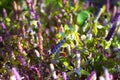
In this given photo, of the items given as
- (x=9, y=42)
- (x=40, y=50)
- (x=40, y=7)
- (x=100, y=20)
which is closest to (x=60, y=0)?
(x=40, y=7)

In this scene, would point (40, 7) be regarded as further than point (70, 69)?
Yes

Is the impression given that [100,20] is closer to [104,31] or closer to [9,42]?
[104,31]

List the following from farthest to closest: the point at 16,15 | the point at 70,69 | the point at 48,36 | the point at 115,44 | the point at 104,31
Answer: the point at 16,15 → the point at 48,36 → the point at 104,31 → the point at 115,44 → the point at 70,69

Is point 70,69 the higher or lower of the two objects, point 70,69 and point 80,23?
the lower


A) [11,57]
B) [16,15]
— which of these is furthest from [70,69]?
[16,15]

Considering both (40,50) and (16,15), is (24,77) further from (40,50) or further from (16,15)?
(16,15)

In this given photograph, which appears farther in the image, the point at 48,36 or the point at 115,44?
the point at 48,36

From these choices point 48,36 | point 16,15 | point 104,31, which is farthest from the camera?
point 16,15

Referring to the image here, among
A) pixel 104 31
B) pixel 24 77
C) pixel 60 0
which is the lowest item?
pixel 24 77

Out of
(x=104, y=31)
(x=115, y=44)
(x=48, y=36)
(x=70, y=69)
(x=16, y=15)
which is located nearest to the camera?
(x=70, y=69)
